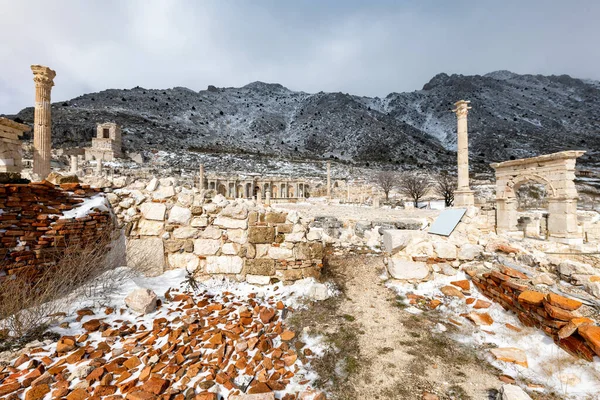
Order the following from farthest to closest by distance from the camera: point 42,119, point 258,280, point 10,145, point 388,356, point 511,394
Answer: point 42,119 → point 10,145 → point 258,280 → point 388,356 → point 511,394

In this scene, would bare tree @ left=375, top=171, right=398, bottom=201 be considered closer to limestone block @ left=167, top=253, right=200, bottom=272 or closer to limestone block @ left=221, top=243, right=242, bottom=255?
limestone block @ left=221, top=243, right=242, bottom=255

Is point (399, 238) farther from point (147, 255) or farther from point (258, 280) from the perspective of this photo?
point (147, 255)

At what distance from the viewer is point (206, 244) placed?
404 cm

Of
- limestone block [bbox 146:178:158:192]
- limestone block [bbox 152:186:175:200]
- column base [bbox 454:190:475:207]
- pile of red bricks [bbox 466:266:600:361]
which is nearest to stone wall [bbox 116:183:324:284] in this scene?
limestone block [bbox 152:186:175:200]

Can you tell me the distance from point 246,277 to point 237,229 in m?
0.78

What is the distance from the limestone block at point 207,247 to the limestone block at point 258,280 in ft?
2.37

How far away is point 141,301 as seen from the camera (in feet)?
9.96

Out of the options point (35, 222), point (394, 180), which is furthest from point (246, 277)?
point (394, 180)

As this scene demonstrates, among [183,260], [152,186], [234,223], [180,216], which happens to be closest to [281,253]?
[234,223]

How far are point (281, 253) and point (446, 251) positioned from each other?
9.12 feet

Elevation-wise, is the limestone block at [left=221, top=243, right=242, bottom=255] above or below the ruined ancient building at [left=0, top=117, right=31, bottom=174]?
below

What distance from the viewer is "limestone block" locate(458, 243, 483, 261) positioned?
4176 millimetres

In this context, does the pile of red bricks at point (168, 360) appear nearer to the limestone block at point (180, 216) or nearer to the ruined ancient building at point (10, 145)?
the limestone block at point (180, 216)

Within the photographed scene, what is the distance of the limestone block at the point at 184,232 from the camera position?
4059 millimetres
